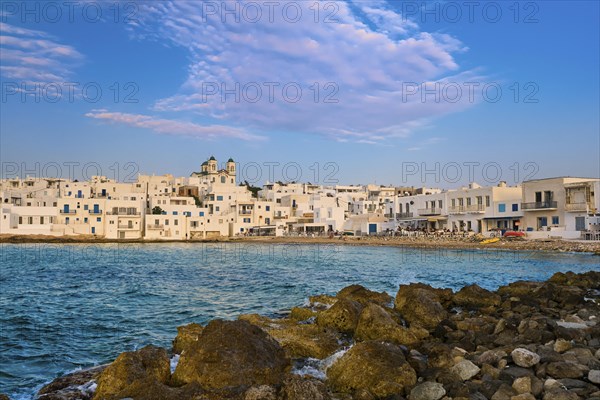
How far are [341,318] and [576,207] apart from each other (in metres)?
43.0

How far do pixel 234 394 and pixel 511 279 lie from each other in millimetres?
23496

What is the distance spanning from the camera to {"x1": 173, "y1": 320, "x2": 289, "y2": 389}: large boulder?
7781 millimetres

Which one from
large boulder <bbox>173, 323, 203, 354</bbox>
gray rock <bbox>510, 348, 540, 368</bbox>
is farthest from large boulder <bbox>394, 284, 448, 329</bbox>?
large boulder <bbox>173, 323, 203, 354</bbox>

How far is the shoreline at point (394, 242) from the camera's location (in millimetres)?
43812

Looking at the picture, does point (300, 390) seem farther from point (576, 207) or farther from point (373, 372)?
point (576, 207)

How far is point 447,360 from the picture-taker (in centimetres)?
899

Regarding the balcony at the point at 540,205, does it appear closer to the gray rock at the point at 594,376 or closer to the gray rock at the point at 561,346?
the gray rock at the point at 561,346

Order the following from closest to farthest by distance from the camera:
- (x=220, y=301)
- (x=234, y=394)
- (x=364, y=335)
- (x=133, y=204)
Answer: (x=234, y=394) < (x=364, y=335) < (x=220, y=301) < (x=133, y=204)

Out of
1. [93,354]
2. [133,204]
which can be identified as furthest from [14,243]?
[93,354]

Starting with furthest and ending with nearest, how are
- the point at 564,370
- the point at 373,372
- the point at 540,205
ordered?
1. the point at 540,205
2. the point at 373,372
3. the point at 564,370

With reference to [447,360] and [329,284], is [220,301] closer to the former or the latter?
[329,284]

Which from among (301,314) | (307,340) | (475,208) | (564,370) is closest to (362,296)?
(301,314)

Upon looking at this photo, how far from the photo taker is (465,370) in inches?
324

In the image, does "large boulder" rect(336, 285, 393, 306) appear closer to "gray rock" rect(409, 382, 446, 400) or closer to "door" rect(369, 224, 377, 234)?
"gray rock" rect(409, 382, 446, 400)
